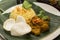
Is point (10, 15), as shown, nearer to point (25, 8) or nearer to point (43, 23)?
point (25, 8)

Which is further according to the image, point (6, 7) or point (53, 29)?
point (6, 7)

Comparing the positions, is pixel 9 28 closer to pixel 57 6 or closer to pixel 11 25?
pixel 11 25

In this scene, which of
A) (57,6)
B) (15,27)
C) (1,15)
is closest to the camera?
(15,27)

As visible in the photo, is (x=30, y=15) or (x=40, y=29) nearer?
(x=40, y=29)

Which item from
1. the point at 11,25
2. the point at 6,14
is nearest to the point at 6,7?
the point at 6,14

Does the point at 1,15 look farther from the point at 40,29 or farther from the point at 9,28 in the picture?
the point at 40,29

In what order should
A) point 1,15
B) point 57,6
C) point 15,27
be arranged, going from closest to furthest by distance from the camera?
point 15,27, point 1,15, point 57,6

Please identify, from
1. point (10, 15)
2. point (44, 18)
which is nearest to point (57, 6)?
point (44, 18)
